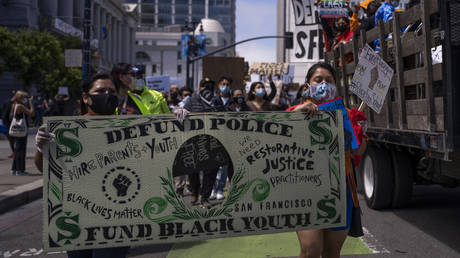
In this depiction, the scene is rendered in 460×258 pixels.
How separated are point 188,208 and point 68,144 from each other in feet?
2.60

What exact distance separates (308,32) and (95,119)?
835 cm

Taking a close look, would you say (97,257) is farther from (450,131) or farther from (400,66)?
(400,66)

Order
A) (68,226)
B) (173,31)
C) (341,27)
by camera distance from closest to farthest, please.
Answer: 1. (68,226)
2. (341,27)
3. (173,31)

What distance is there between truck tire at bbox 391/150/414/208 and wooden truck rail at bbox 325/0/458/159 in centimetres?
44

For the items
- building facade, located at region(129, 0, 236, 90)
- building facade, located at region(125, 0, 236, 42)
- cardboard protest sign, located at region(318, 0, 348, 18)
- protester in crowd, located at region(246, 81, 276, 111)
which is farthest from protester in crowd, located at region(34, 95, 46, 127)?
building facade, located at region(125, 0, 236, 42)

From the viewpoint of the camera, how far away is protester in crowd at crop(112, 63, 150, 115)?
5.04 metres

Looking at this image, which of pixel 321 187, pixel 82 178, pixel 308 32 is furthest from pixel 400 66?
pixel 308 32

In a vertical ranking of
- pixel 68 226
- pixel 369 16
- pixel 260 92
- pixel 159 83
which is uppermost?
pixel 369 16

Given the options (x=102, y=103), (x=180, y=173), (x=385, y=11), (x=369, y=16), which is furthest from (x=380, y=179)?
(x=102, y=103)

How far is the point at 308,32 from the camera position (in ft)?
35.6

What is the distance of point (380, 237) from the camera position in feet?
19.4

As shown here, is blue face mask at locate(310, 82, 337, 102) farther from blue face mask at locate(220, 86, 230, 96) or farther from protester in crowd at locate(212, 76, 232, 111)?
blue face mask at locate(220, 86, 230, 96)

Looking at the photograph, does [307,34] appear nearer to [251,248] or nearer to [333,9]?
[333,9]

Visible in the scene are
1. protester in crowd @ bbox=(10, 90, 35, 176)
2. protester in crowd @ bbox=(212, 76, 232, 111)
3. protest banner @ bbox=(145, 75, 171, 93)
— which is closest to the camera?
protester in crowd @ bbox=(212, 76, 232, 111)
